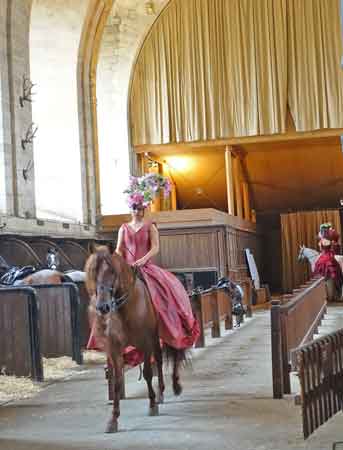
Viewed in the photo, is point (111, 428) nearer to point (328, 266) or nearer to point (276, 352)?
point (276, 352)

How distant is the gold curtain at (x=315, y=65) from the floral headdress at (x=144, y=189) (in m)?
14.4

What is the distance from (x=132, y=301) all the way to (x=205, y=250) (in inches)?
491

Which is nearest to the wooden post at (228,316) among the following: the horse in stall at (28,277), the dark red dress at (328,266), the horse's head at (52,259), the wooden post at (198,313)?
the wooden post at (198,313)

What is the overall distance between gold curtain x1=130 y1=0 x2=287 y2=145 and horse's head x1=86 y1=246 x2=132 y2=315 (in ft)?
52.1

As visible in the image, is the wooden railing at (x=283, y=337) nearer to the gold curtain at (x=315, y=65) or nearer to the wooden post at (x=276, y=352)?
the wooden post at (x=276, y=352)

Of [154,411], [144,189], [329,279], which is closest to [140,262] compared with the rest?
[144,189]

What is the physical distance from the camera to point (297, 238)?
22844 millimetres

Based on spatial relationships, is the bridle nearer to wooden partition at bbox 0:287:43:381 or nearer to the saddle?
wooden partition at bbox 0:287:43:381

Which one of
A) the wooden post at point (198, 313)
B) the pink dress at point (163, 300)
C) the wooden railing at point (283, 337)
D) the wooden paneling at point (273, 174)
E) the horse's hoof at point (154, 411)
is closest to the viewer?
the horse's hoof at point (154, 411)

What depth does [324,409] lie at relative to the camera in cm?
506

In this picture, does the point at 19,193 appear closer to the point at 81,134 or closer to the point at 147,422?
the point at 81,134

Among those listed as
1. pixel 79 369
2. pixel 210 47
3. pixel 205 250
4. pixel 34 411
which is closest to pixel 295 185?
pixel 210 47

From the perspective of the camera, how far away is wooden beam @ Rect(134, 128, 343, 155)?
21.0 m

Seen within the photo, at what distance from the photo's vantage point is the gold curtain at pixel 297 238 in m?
22.6
